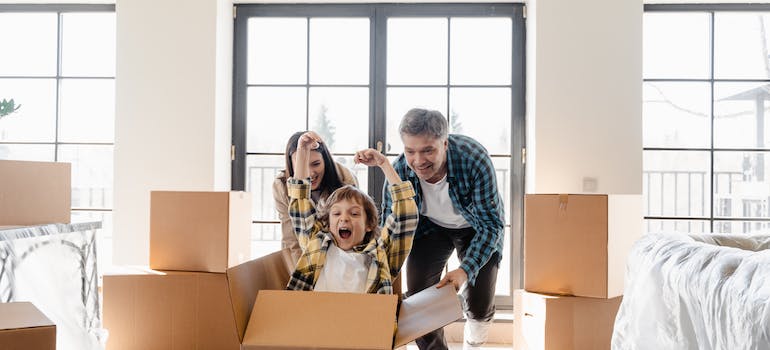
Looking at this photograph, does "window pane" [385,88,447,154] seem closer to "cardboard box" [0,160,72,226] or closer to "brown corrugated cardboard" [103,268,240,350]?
"brown corrugated cardboard" [103,268,240,350]

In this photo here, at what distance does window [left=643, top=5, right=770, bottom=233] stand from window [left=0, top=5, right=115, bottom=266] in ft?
9.33

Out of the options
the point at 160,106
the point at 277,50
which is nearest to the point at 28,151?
the point at 160,106

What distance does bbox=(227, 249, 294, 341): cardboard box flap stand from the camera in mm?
1252

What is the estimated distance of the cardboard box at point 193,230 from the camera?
7.50ft

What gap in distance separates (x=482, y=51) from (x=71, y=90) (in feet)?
7.24

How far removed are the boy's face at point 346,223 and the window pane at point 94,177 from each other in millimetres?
1889

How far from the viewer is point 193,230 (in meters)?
2.31

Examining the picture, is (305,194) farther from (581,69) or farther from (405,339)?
(581,69)

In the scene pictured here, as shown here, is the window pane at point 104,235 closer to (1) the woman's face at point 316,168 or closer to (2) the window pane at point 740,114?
(1) the woman's face at point 316,168

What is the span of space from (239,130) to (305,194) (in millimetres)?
1459

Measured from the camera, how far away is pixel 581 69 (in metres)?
2.84

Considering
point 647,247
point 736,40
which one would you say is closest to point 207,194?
point 647,247

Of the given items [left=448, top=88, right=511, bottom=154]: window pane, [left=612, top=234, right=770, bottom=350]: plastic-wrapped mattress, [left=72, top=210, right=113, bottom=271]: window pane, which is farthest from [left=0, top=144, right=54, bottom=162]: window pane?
[left=612, top=234, right=770, bottom=350]: plastic-wrapped mattress

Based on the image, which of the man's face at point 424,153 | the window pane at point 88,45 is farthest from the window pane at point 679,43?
the window pane at point 88,45
